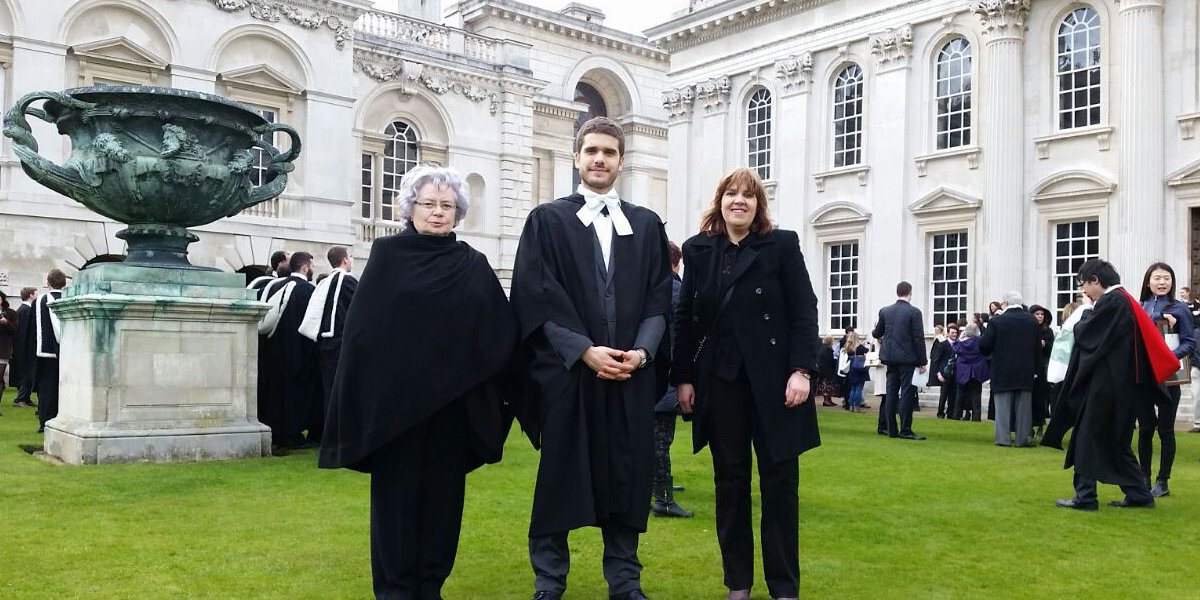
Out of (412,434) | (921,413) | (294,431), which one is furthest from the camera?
(921,413)

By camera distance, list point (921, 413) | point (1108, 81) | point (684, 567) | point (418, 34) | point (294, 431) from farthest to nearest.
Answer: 1. point (418, 34)
2. point (1108, 81)
3. point (921, 413)
4. point (294, 431)
5. point (684, 567)

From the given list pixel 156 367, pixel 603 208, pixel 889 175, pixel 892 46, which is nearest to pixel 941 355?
pixel 889 175

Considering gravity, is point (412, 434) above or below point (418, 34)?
below

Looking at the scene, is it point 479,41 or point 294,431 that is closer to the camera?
point 294,431

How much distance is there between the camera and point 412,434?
15.0 ft

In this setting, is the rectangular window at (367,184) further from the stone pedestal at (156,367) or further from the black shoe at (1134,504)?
the black shoe at (1134,504)

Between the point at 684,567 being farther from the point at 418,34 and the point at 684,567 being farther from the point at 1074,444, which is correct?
the point at 418,34

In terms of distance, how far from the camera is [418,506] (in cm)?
Answer: 461

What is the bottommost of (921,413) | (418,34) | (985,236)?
(921,413)

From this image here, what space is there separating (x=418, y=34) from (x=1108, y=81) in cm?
1776

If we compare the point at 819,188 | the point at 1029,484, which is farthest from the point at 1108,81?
the point at 1029,484

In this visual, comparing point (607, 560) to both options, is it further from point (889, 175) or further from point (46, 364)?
point (889, 175)

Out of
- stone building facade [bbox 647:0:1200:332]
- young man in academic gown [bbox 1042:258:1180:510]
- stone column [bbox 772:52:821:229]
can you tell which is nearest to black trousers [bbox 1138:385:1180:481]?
young man in academic gown [bbox 1042:258:1180:510]

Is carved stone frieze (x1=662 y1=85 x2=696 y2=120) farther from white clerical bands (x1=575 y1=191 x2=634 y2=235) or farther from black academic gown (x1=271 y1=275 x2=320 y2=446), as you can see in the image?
white clerical bands (x1=575 y1=191 x2=634 y2=235)
